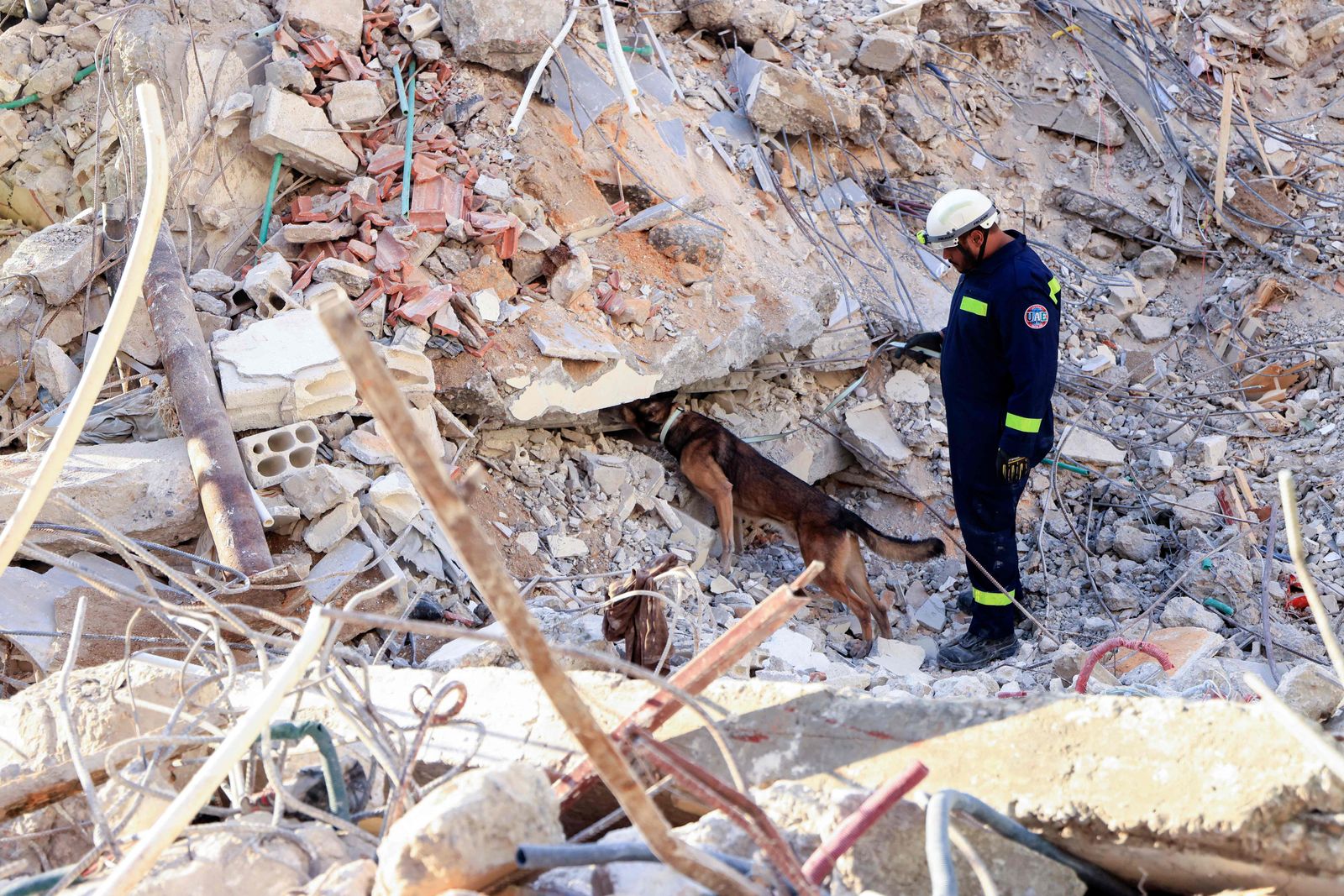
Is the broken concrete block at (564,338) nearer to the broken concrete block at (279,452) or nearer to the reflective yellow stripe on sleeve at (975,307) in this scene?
the broken concrete block at (279,452)

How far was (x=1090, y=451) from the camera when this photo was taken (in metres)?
7.93

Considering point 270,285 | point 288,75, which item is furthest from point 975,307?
point 288,75

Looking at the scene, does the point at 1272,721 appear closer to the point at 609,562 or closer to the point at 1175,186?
the point at 609,562

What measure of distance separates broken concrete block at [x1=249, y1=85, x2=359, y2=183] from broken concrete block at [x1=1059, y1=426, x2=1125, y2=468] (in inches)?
216

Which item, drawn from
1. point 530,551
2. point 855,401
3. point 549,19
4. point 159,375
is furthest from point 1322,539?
point 159,375

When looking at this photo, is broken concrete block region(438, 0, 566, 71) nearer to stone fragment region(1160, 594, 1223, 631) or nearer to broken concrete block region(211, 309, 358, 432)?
broken concrete block region(211, 309, 358, 432)

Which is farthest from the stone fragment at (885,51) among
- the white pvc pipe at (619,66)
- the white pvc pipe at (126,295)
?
the white pvc pipe at (126,295)

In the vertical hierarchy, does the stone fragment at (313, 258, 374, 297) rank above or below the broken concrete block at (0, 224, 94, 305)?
below

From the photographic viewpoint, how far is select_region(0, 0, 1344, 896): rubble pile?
2037 mm

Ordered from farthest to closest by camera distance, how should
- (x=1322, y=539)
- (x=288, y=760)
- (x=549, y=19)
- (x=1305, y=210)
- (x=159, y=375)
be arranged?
1. (x=1305, y=210)
2. (x=549, y=19)
3. (x=1322, y=539)
4. (x=159, y=375)
5. (x=288, y=760)

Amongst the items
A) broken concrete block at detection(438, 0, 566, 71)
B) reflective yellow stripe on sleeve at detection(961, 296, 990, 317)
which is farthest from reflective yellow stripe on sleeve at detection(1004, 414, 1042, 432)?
broken concrete block at detection(438, 0, 566, 71)

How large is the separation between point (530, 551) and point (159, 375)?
214 centimetres

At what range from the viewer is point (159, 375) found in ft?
17.7

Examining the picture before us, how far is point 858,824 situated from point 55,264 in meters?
5.55
